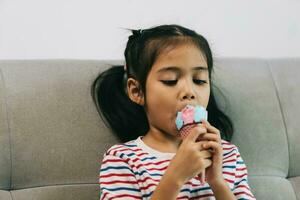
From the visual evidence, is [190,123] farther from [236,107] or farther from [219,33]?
[219,33]

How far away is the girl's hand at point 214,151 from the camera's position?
117 cm

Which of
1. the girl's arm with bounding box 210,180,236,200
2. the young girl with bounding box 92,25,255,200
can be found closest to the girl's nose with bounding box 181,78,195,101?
the young girl with bounding box 92,25,255,200

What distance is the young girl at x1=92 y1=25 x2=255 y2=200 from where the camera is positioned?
1175 mm

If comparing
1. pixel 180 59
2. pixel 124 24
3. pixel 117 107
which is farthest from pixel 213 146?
pixel 124 24

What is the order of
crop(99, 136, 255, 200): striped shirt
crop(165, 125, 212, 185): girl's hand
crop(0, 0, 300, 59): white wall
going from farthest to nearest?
crop(0, 0, 300, 59): white wall < crop(99, 136, 255, 200): striped shirt < crop(165, 125, 212, 185): girl's hand

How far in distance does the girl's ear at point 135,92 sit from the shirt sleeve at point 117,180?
0.16m

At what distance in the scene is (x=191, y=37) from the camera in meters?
1.36

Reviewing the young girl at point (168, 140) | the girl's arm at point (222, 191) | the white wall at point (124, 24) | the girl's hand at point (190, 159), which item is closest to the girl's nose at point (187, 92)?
the young girl at point (168, 140)

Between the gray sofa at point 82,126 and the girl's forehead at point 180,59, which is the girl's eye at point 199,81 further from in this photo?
the gray sofa at point 82,126

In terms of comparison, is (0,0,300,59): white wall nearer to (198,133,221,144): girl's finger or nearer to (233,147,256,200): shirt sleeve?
(233,147,256,200): shirt sleeve

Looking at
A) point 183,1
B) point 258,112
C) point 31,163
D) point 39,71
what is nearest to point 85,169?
point 31,163

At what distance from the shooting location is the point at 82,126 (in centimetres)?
143

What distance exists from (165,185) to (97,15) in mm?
824

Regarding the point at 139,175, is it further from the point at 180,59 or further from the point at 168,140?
the point at 180,59
